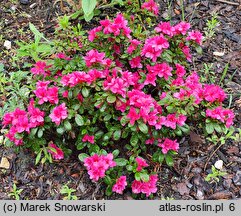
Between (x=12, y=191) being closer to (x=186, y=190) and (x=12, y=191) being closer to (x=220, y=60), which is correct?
(x=186, y=190)

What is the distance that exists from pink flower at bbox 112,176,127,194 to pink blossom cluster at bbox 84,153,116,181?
0.39 ft

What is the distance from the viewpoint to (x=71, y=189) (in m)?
2.74

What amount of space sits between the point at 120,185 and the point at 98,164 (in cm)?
22

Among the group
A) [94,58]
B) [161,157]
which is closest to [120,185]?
[161,157]

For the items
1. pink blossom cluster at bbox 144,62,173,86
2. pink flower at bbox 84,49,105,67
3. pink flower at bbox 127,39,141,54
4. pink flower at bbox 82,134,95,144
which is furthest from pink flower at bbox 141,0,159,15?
pink flower at bbox 82,134,95,144

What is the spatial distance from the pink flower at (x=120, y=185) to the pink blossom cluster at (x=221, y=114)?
2.11ft

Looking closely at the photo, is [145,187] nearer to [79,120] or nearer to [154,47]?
[79,120]

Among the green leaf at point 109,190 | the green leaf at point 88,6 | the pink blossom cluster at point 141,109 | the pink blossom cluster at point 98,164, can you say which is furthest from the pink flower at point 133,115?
the green leaf at point 88,6

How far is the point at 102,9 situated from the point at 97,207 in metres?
1.78

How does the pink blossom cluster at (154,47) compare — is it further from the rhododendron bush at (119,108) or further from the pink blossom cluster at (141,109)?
the pink blossom cluster at (141,109)

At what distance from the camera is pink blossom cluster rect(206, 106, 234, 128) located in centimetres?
254

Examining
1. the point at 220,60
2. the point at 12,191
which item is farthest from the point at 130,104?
the point at 220,60

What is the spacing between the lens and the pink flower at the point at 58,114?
8.04ft

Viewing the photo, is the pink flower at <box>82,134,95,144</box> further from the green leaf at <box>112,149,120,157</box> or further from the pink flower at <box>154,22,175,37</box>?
the pink flower at <box>154,22,175,37</box>
